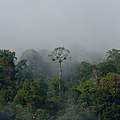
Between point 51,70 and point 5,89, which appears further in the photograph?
point 51,70

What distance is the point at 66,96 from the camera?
164 ft

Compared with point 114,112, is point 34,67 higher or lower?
higher

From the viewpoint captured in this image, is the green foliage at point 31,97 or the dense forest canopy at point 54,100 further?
the green foliage at point 31,97

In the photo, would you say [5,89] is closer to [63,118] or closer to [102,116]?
[63,118]

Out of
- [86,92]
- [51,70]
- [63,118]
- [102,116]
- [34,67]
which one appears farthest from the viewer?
[51,70]

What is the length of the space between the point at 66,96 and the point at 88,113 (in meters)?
11.7

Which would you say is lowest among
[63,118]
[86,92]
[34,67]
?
[63,118]

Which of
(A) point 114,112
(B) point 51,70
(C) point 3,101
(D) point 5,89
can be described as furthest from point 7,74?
(B) point 51,70

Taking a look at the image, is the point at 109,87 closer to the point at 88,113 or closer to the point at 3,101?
the point at 88,113

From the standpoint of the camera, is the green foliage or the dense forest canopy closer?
the dense forest canopy

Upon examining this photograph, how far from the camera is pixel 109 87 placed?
1662 inches

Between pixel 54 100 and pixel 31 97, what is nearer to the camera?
pixel 31 97

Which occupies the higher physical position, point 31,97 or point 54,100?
point 31,97

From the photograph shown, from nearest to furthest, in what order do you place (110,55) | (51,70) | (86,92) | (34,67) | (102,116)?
(102,116) < (86,92) < (110,55) < (34,67) < (51,70)
